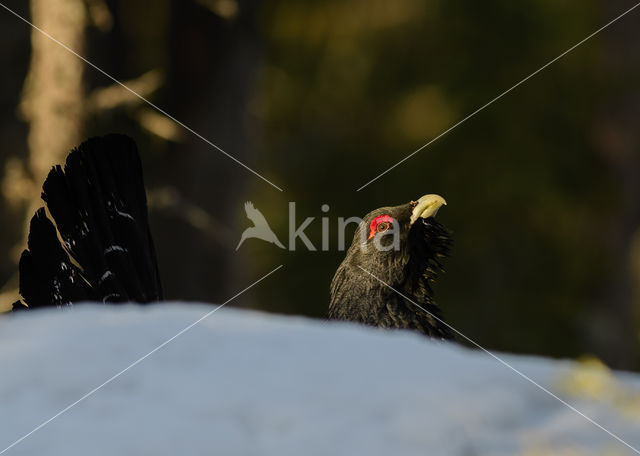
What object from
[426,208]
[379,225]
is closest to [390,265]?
[379,225]

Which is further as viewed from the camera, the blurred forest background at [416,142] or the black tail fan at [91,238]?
the blurred forest background at [416,142]

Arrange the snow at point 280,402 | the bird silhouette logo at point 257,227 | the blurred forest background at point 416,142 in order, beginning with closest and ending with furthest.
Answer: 1. the snow at point 280,402
2. the blurred forest background at point 416,142
3. the bird silhouette logo at point 257,227

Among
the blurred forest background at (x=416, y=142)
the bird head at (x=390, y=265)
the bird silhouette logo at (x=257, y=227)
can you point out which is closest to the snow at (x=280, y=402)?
the bird head at (x=390, y=265)

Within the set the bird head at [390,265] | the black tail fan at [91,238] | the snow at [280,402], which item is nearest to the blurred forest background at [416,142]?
the black tail fan at [91,238]

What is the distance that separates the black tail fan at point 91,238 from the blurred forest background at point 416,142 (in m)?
2.74

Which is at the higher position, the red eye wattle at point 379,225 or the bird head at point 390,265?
the red eye wattle at point 379,225

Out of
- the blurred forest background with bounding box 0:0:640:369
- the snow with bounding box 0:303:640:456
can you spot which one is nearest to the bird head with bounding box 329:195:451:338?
the snow with bounding box 0:303:640:456

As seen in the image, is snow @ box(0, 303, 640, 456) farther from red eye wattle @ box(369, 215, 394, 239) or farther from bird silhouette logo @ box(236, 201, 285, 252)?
bird silhouette logo @ box(236, 201, 285, 252)

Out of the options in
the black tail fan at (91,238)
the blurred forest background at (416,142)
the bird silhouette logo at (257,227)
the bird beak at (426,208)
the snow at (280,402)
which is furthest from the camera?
the bird silhouette logo at (257,227)

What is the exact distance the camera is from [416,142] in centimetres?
1084

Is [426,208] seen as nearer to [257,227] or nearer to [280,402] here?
[280,402]

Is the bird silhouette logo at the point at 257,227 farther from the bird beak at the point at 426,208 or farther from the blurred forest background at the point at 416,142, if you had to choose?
the bird beak at the point at 426,208

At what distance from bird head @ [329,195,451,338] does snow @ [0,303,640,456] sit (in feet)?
7.46

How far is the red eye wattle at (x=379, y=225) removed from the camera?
400 cm
